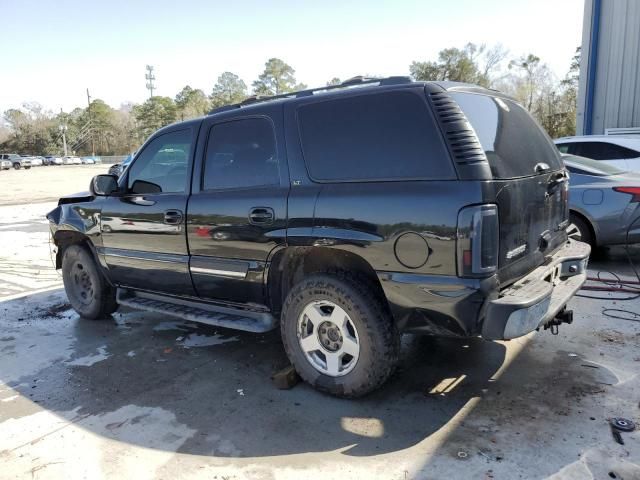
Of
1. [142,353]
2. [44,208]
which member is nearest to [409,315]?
[142,353]

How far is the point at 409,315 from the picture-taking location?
3.03 m

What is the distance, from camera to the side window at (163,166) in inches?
168

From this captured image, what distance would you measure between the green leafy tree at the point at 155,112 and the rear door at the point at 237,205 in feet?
280

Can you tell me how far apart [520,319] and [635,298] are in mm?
3314

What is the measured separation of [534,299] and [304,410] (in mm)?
1614

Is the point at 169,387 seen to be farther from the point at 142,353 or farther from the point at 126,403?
the point at 142,353

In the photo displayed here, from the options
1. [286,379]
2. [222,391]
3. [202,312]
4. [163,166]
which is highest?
[163,166]

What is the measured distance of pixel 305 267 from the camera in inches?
143

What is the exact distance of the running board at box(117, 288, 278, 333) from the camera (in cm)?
379

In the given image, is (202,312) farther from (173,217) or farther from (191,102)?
(191,102)

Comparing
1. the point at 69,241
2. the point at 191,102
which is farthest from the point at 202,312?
the point at 191,102

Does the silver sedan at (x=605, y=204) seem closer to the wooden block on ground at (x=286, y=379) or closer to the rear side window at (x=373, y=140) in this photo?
the rear side window at (x=373, y=140)

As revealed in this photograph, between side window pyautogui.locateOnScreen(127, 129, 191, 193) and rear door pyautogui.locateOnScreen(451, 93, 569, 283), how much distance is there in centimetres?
234

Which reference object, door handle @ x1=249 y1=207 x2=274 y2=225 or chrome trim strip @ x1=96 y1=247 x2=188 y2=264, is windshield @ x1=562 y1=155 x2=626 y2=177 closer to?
door handle @ x1=249 y1=207 x2=274 y2=225
